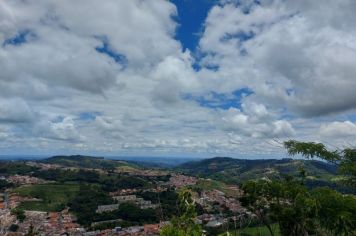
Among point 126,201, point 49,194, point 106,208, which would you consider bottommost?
point 106,208

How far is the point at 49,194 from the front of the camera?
138m

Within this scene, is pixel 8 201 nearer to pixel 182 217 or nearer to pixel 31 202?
pixel 31 202

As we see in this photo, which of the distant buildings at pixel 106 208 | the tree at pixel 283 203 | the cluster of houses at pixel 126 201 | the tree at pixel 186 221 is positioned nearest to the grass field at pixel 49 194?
the distant buildings at pixel 106 208

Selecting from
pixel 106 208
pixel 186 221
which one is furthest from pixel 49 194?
pixel 186 221

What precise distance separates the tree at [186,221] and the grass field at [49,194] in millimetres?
120530

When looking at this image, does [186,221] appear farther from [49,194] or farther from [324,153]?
[49,194]

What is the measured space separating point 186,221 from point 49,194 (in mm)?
140095

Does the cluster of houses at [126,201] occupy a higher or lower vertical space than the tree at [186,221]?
lower

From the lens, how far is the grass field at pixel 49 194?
12158 cm

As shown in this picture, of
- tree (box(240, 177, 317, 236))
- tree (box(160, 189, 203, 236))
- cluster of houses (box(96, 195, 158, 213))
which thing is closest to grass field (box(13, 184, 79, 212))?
cluster of houses (box(96, 195, 158, 213))

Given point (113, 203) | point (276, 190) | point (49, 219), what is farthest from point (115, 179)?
point (276, 190)

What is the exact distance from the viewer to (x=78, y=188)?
152000 mm

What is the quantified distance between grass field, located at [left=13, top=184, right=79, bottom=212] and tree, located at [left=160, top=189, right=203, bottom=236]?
121 metres

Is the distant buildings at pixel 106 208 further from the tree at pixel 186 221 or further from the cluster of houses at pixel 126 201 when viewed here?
the tree at pixel 186 221
